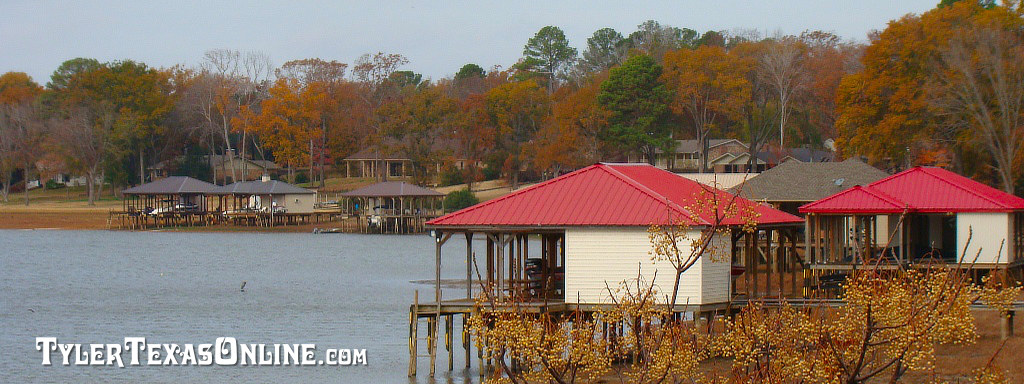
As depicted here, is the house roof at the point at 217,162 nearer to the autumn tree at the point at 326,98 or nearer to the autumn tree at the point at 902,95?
the autumn tree at the point at 326,98

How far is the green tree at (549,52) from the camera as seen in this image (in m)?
143

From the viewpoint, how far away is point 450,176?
113312mm

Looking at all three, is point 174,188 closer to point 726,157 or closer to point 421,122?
point 421,122

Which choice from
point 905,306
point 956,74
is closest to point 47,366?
point 905,306

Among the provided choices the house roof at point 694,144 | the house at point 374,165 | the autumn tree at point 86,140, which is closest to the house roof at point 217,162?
the house at point 374,165

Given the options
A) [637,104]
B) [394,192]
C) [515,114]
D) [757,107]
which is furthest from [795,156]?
[394,192]

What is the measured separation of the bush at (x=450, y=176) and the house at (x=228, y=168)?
17.3 m

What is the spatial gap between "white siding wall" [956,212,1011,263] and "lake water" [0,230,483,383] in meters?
15.1

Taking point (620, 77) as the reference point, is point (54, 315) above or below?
below

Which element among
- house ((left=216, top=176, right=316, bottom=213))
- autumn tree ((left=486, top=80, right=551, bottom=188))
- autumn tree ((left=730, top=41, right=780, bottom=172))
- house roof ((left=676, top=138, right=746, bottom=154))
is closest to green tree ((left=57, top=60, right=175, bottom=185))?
house ((left=216, top=176, right=316, bottom=213))

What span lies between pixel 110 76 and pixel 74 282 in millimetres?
61216

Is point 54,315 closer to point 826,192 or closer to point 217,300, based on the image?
point 217,300

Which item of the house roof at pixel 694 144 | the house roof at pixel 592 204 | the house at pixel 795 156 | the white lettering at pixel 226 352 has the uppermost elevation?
the house roof at pixel 694 144

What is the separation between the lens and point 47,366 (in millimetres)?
33094
